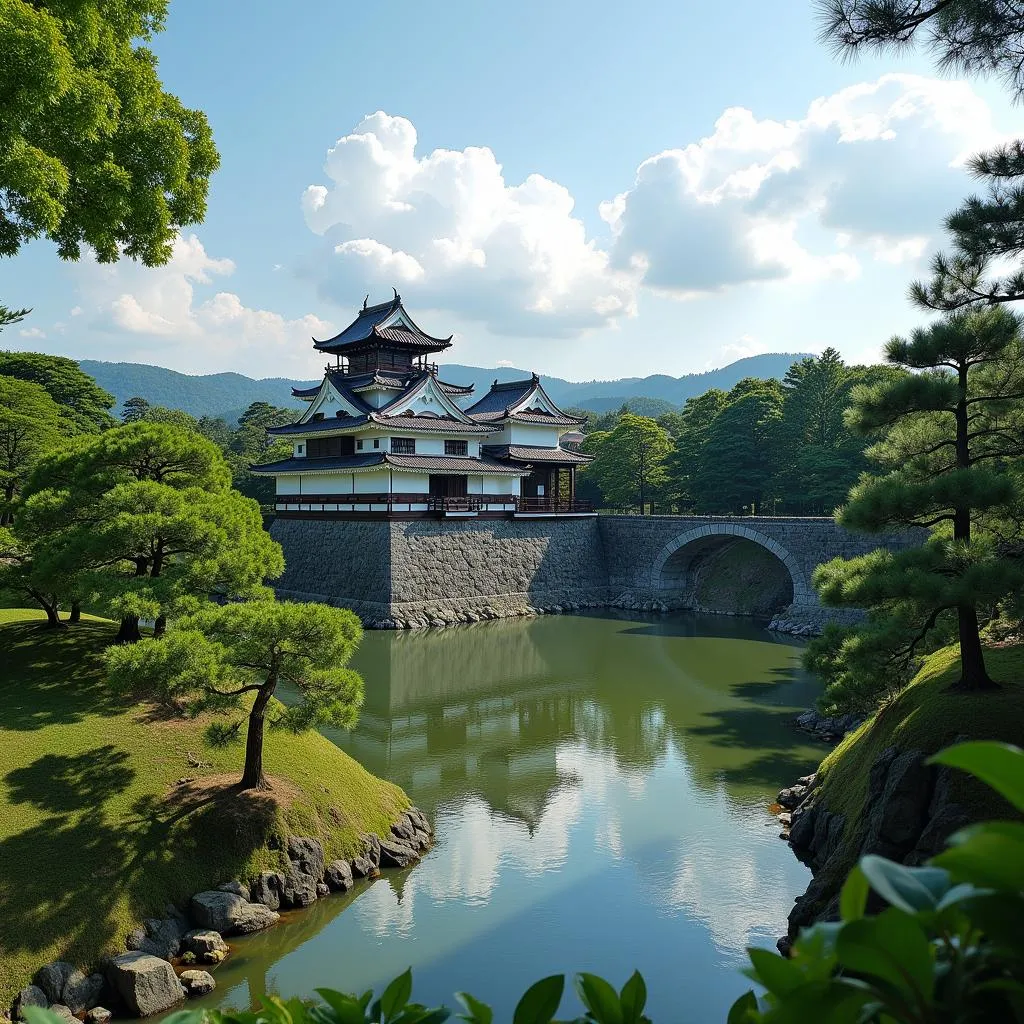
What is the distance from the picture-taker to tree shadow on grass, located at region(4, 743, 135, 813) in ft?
21.6

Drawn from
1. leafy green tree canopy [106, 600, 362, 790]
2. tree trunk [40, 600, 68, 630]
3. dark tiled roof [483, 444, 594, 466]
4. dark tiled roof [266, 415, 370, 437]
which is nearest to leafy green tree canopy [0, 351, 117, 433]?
dark tiled roof [266, 415, 370, 437]

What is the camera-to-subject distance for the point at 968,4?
5449mm

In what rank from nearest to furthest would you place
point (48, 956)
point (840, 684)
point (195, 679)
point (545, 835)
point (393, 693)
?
point (48, 956)
point (195, 679)
point (840, 684)
point (545, 835)
point (393, 693)

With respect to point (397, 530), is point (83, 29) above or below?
above

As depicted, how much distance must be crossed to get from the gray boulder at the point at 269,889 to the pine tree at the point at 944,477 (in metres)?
5.29

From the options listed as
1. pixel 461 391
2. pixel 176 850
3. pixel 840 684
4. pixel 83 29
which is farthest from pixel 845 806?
pixel 461 391

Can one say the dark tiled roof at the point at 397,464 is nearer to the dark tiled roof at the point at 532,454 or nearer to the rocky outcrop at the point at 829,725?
the dark tiled roof at the point at 532,454

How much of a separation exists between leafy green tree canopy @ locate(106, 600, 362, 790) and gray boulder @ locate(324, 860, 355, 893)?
1.01 meters

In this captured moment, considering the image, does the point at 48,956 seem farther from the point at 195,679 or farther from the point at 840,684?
the point at 840,684

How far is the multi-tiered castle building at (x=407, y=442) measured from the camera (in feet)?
74.4

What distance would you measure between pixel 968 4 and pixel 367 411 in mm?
19578

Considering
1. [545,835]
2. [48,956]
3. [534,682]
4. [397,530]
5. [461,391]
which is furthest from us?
[461,391]

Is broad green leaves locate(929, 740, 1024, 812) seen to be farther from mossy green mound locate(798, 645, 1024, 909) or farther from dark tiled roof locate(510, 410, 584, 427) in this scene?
dark tiled roof locate(510, 410, 584, 427)

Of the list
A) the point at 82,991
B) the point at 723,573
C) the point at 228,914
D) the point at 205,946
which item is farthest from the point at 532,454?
the point at 82,991
